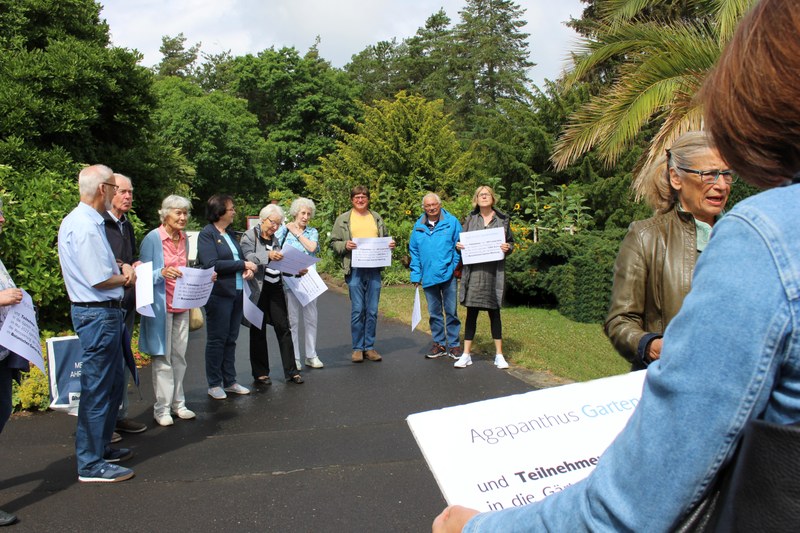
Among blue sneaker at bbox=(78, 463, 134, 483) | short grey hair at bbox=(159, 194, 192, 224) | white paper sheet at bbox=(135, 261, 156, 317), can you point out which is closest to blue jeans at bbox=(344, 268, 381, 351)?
short grey hair at bbox=(159, 194, 192, 224)

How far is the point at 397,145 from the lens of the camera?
942 inches

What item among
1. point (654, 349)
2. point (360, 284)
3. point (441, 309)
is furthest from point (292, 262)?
point (654, 349)

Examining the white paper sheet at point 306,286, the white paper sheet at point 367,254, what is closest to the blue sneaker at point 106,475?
the white paper sheet at point 306,286

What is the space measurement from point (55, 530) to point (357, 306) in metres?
5.18

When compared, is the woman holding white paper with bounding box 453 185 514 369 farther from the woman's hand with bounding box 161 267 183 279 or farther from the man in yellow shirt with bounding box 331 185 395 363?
the woman's hand with bounding box 161 267 183 279

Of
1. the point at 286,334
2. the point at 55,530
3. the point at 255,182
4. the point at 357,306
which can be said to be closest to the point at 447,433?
the point at 55,530

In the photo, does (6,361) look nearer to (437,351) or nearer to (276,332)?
(276,332)

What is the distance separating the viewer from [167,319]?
6199 mm

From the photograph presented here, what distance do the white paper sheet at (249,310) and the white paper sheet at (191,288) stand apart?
1.00m

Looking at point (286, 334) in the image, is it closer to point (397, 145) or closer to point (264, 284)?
point (264, 284)

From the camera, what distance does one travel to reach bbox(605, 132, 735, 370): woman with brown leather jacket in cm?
257

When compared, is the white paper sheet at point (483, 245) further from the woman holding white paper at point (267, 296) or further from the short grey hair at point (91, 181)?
the short grey hair at point (91, 181)

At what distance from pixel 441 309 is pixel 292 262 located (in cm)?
237

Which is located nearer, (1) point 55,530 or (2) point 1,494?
(1) point 55,530
